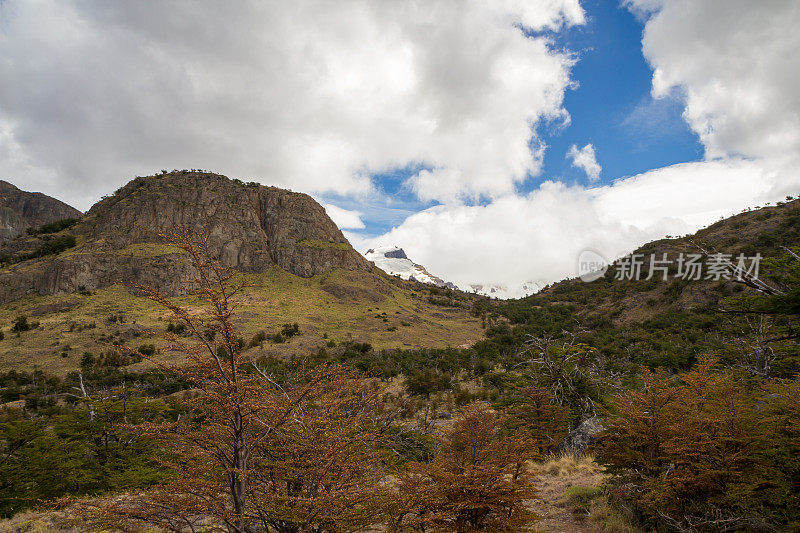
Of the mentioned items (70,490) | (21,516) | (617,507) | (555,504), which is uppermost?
(617,507)

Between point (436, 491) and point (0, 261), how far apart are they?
108 m

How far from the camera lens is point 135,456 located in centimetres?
1270

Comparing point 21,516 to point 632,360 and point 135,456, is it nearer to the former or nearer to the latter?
point 135,456

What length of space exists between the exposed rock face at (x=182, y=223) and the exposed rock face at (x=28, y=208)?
279ft

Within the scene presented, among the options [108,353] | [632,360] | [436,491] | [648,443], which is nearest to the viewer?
[436,491]

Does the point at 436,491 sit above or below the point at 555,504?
above

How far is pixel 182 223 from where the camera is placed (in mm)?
64938

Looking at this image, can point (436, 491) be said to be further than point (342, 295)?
No

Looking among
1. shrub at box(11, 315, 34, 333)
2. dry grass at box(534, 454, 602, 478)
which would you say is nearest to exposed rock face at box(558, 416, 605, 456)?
dry grass at box(534, 454, 602, 478)

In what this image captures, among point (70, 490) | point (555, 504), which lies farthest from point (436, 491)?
point (70, 490)

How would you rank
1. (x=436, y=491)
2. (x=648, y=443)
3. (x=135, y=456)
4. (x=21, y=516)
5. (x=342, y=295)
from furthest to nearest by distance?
(x=342, y=295) → (x=135, y=456) → (x=21, y=516) → (x=648, y=443) → (x=436, y=491)

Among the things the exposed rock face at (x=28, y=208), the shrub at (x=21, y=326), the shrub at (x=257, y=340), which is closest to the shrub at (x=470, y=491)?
the shrub at (x=257, y=340)

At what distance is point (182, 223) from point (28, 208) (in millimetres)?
144946

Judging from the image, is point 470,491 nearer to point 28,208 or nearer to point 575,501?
Answer: point 575,501
